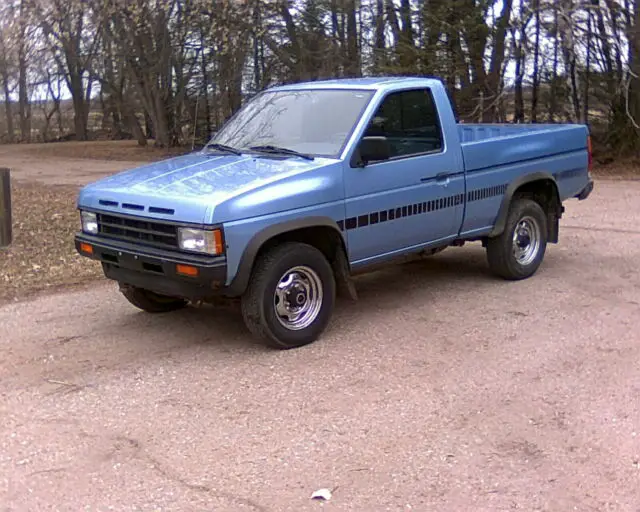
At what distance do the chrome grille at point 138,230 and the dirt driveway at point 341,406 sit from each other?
85 cm

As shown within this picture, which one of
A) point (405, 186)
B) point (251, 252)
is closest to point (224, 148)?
point (405, 186)

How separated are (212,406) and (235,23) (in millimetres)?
16391

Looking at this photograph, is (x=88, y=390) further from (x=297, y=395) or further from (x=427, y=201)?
(x=427, y=201)

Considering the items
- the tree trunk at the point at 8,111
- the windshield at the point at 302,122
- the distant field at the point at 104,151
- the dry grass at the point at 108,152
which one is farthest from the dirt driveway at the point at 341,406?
the tree trunk at the point at 8,111

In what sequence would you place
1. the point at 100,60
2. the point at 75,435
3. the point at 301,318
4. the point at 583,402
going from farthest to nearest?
the point at 100,60 < the point at 301,318 < the point at 583,402 < the point at 75,435

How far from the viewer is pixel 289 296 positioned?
5.93 metres

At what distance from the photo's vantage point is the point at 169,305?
276 inches

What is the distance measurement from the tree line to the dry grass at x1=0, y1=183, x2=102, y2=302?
802 cm

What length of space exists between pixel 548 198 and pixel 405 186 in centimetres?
238

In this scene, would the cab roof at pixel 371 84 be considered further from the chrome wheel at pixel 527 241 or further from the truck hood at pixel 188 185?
the chrome wheel at pixel 527 241

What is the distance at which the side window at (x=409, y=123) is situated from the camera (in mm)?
6626

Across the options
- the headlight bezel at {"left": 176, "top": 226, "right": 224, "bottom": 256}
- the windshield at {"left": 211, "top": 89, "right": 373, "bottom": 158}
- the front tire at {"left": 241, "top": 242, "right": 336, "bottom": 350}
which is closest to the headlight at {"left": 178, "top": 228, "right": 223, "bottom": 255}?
the headlight bezel at {"left": 176, "top": 226, "right": 224, "bottom": 256}

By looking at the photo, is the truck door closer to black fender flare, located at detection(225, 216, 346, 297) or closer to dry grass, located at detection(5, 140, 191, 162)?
black fender flare, located at detection(225, 216, 346, 297)

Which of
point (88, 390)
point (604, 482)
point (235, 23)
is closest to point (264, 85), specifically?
point (235, 23)
